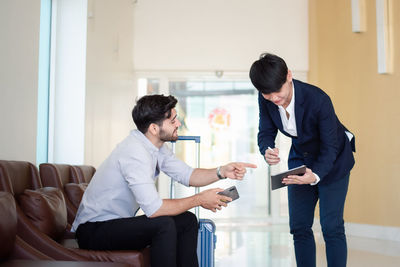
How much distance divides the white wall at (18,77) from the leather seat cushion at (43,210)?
72 cm

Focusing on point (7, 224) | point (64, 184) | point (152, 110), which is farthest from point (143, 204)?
point (64, 184)

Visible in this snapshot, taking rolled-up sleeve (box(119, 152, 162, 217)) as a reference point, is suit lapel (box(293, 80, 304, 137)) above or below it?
above

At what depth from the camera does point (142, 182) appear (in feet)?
7.13

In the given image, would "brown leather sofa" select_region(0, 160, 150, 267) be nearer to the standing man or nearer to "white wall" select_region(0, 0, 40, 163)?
"white wall" select_region(0, 0, 40, 163)

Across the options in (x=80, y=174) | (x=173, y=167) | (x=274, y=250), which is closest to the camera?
(x=173, y=167)

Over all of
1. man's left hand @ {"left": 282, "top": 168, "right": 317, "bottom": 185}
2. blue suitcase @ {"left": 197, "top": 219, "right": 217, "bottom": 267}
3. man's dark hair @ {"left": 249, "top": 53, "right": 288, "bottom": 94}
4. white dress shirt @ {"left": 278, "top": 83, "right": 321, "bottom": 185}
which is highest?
man's dark hair @ {"left": 249, "top": 53, "right": 288, "bottom": 94}

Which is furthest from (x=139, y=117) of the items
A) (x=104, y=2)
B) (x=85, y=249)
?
(x=104, y=2)

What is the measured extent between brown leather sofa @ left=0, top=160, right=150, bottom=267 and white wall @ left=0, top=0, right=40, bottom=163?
1.76ft

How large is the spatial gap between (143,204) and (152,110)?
48 centimetres

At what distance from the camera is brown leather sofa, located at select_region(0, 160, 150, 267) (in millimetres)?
2131

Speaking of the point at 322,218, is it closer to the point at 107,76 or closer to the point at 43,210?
the point at 43,210

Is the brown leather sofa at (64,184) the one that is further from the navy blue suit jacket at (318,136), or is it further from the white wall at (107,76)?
the white wall at (107,76)

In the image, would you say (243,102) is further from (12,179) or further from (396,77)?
(12,179)

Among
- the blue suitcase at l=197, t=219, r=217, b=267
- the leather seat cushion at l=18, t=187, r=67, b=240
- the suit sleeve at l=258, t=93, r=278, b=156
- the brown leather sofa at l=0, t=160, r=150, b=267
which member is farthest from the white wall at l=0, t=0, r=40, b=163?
the suit sleeve at l=258, t=93, r=278, b=156
